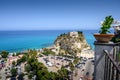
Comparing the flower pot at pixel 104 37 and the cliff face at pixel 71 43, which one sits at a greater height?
the flower pot at pixel 104 37

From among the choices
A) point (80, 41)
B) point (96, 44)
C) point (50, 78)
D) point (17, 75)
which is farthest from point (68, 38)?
point (96, 44)

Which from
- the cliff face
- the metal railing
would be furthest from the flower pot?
the cliff face

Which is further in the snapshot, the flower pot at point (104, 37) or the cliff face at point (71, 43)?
the cliff face at point (71, 43)

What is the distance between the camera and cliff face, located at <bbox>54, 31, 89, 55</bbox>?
287 ft

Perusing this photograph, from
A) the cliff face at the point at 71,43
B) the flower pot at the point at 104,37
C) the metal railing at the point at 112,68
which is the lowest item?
the cliff face at the point at 71,43

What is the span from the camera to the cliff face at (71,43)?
87.6 meters

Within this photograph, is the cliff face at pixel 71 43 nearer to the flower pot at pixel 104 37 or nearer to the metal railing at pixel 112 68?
the flower pot at pixel 104 37

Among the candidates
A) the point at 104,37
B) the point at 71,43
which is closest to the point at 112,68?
the point at 104,37

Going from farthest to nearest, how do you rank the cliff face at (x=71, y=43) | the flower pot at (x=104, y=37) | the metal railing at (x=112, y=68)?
1. the cliff face at (x=71, y=43)
2. the flower pot at (x=104, y=37)
3. the metal railing at (x=112, y=68)

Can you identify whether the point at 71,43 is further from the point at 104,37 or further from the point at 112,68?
the point at 112,68

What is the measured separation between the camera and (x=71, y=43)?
89062 mm

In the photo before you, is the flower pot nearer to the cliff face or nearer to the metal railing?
the metal railing

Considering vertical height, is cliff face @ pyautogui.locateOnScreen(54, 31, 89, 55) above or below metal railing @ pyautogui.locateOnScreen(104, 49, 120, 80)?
below

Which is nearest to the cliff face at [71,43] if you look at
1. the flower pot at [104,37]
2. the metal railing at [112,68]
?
the flower pot at [104,37]
